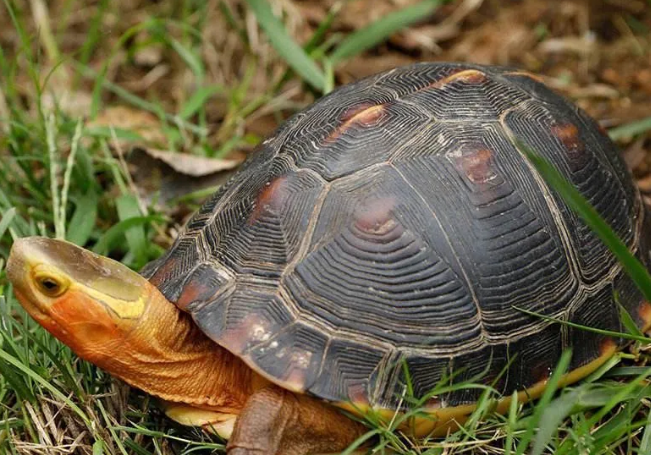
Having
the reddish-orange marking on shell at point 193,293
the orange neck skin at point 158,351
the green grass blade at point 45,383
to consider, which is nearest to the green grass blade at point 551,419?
the orange neck skin at point 158,351

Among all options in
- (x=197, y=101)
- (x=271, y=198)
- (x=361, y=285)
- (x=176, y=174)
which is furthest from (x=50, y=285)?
(x=197, y=101)

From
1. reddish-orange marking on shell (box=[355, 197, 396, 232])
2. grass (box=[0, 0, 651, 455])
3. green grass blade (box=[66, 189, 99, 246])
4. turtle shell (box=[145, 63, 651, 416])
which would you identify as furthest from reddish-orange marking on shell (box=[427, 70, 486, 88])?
green grass blade (box=[66, 189, 99, 246])

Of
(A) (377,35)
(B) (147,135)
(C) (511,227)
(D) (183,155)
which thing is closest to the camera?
(C) (511,227)

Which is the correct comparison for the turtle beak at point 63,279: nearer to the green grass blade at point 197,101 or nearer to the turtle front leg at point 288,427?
the turtle front leg at point 288,427

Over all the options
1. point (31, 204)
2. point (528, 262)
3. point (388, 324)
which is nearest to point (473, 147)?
point (528, 262)

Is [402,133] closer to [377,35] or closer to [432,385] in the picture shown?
[432,385]

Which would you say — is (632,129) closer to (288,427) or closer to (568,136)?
(568,136)

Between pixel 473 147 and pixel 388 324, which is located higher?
pixel 473 147
